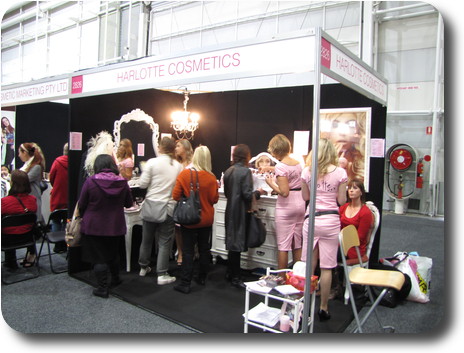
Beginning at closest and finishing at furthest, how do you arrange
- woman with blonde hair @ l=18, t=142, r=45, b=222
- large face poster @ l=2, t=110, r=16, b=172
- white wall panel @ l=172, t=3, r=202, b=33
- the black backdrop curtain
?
the black backdrop curtain, woman with blonde hair @ l=18, t=142, r=45, b=222, large face poster @ l=2, t=110, r=16, b=172, white wall panel @ l=172, t=3, r=202, b=33

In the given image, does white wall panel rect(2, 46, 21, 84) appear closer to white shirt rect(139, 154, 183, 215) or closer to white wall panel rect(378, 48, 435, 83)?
white wall panel rect(378, 48, 435, 83)

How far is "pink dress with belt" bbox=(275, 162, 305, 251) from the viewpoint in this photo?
11.7 feet

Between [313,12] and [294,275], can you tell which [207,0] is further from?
[294,275]

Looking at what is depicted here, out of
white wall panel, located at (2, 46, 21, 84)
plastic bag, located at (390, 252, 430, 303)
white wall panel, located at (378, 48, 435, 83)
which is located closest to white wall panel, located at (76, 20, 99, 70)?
white wall panel, located at (2, 46, 21, 84)

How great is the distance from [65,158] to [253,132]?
237 centimetres

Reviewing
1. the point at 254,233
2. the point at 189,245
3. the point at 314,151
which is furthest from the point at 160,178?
the point at 314,151

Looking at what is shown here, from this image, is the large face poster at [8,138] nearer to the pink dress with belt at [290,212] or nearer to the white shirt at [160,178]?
the white shirt at [160,178]

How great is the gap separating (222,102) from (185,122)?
61 cm

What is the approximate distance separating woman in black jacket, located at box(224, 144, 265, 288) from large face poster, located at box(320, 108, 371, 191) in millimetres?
1300

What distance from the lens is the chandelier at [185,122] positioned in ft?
17.9

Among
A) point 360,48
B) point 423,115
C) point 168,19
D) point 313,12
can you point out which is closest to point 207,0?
point 168,19

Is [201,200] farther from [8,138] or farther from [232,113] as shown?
[8,138]

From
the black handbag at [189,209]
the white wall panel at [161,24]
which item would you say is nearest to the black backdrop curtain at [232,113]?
the black handbag at [189,209]

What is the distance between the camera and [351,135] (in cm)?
431
